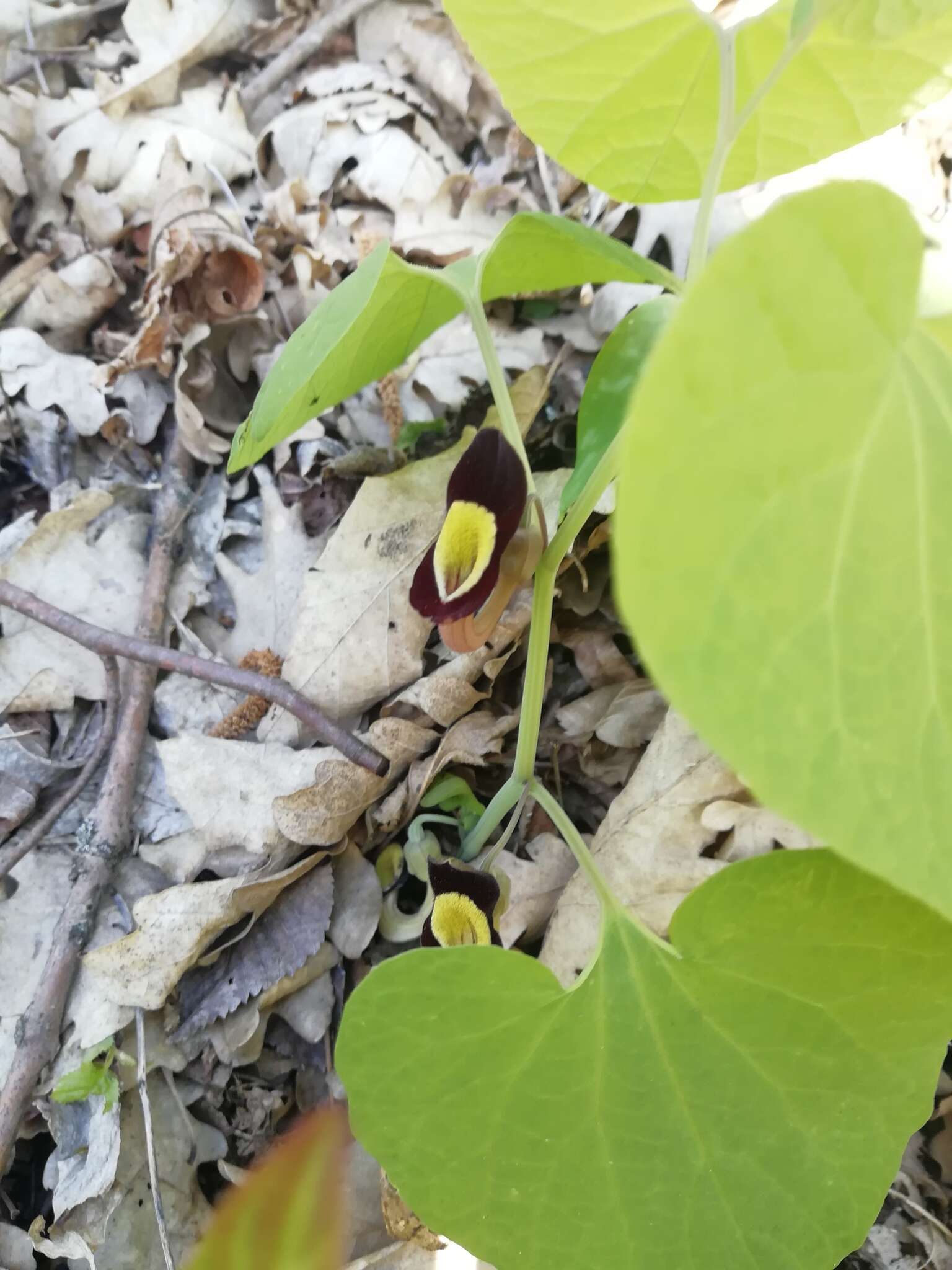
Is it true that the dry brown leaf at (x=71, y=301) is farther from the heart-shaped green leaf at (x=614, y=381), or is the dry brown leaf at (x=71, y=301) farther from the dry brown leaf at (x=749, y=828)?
the dry brown leaf at (x=749, y=828)

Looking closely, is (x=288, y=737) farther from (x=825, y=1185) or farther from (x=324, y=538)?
(x=825, y=1185)

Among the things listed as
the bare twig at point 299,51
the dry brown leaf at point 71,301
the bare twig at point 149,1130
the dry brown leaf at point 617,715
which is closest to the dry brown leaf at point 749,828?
the dry brown leaf at point 617,715

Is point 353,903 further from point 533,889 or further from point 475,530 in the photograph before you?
point 475,530

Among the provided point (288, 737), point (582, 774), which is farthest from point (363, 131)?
point (582, 774)

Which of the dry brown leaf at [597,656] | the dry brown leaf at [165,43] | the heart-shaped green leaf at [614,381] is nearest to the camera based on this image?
the heart-shaped green leaf at [614,381]

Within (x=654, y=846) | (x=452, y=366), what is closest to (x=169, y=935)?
(x=654, y=846)

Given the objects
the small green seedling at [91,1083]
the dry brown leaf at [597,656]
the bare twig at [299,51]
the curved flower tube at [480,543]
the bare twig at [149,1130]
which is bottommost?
the bare twig at [149,1130]
